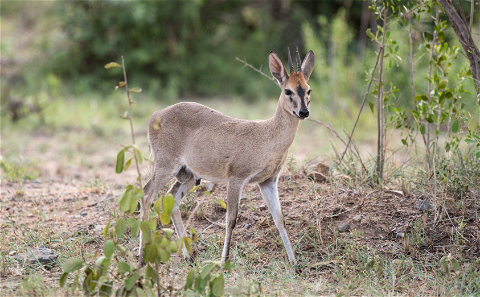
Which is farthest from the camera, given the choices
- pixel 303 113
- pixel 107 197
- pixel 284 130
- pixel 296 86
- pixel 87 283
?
pixel 107 197

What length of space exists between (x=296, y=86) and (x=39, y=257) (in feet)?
8.47

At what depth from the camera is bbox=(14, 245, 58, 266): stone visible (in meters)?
4.15

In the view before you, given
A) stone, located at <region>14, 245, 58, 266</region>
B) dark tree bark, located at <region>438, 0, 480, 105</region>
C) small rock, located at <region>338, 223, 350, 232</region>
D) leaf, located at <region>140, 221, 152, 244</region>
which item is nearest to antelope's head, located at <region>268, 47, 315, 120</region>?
small rock, located at <region>338, 223, 350, 232</region>

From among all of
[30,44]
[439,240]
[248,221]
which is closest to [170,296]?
[248,221]

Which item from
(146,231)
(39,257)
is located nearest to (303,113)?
(146,231)

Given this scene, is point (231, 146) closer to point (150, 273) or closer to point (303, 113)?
point (303, 113)

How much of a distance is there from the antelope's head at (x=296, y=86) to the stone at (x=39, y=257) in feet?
7.73

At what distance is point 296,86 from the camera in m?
4.17

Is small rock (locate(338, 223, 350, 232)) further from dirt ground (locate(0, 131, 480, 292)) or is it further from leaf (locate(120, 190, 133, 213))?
leaf (locate(120, 190, 133, 213))

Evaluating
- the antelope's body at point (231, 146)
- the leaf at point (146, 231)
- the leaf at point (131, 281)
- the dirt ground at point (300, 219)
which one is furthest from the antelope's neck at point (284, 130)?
the leaf at point (131, 281)

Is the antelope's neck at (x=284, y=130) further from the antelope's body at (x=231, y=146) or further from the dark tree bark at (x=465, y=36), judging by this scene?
the dark tree bark at (x=465, y=36)

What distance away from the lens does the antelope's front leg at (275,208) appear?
436 centimetres

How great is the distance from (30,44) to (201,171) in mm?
10190

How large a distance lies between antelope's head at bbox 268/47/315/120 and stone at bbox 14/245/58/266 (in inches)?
92.7
